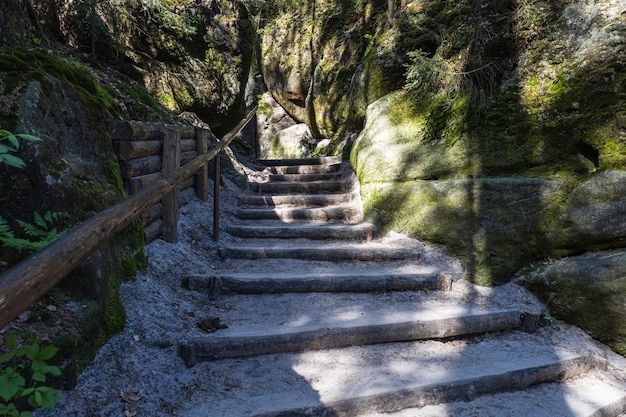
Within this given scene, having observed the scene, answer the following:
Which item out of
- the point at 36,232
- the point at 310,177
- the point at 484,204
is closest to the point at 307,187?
the point at 310,177

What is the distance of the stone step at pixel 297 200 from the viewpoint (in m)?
6.68

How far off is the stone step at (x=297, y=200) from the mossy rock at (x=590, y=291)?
11.1 ft

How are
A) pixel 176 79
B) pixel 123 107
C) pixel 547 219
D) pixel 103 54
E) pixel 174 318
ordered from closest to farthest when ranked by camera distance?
pixel 174 318
pixel 547 219
pixel 123 107
pixel 103 54
pixel 176 79

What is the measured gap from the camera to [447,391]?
2.77 m

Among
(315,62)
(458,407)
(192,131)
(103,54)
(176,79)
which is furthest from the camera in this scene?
(315,62)

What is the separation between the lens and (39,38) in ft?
16.3

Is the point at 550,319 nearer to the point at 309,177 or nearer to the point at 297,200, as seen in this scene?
the point at 297,200

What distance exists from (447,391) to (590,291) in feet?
6.85

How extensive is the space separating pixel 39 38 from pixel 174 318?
454 cm

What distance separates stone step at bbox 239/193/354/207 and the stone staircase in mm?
1623

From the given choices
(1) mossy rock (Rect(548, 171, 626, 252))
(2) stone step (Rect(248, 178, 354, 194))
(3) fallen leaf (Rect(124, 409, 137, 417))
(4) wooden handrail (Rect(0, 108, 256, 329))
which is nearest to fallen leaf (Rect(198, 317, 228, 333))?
(3) fallen leaf (Rect(124, 409, 137, 417))

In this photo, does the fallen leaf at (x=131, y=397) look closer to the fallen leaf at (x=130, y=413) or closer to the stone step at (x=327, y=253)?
the fallen leaf at (x=130, y=413)

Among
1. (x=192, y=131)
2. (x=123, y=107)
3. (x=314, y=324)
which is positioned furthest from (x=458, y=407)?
(x=192, y=131)

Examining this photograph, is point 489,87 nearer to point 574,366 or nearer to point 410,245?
point 410,245
